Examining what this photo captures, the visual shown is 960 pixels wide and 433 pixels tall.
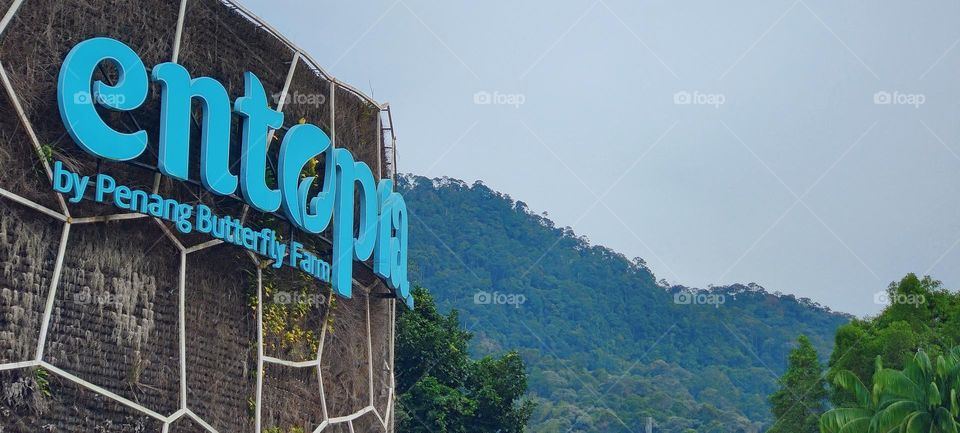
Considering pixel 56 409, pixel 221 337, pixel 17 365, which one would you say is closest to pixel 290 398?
pixel 221 337

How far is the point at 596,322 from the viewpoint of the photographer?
263 ft

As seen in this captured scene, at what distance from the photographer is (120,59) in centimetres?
1405

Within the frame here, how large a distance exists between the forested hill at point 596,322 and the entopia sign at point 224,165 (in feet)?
145

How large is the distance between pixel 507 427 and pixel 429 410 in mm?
2290

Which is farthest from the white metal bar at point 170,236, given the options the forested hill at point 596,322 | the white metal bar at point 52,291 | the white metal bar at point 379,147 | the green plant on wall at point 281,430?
the forested hill at point 596,322

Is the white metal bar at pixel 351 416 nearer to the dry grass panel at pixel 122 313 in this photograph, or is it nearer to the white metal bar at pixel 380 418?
the white metal bar at pixel 380 418

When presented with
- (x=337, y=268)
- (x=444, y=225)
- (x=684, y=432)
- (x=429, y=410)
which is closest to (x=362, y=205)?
(x=337, y=268)

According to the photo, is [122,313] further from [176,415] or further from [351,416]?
[351,416]

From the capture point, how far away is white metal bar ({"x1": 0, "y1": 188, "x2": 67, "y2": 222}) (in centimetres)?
1280

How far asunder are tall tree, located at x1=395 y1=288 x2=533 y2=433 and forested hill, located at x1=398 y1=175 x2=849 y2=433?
30.4 meters

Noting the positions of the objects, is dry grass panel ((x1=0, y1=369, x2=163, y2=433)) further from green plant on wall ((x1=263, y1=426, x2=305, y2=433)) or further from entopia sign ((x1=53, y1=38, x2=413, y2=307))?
green plant on wall ((x1=263, y1=426, x2=305, y2=433))

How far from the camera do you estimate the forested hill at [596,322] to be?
221ft

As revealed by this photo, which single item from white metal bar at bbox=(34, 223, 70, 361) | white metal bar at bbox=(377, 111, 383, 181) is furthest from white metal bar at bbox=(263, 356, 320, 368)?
white metal bar at bbox=(377, 111, 383, 181)

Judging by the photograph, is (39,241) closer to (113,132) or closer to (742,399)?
(113,132)
